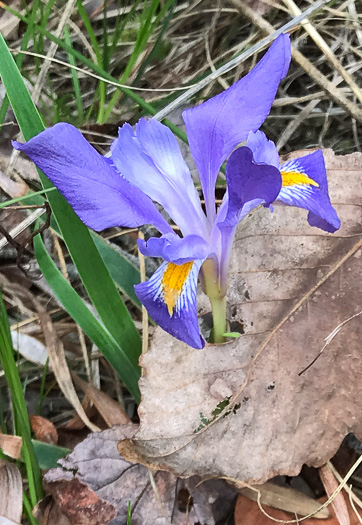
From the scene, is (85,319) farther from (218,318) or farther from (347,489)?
(347,489)

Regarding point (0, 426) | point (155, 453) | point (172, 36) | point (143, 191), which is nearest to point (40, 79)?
point (172, 36)

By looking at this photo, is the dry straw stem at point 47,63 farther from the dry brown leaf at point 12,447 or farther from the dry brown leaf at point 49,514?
the dry brown leaf at point 49,514

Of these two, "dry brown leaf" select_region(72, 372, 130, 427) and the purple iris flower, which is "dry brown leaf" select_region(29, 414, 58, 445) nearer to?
"dry brown leaf" select_region(72, 372, 130, 427)

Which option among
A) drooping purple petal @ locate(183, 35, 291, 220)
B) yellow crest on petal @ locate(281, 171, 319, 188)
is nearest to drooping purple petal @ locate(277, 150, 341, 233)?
yellow crest on petal @ locate(281, 171, 319, 188)

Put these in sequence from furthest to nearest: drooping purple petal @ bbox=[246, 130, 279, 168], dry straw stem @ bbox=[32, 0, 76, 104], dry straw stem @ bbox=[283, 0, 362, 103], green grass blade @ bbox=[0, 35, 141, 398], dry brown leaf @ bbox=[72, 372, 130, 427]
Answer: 1. dry straw stem @ bbox=[32, 0, 76, 104]
2. dry straw stem @ bbox=[283, 0, 362, 103]
3. dry brown leaf @ bbox=[72, 372, 130, 427]
4. green grass blade @ bbox=[0, 35, 141, 398]
5. drooping purple petal @ bbox=[246, 130, 279, 168]

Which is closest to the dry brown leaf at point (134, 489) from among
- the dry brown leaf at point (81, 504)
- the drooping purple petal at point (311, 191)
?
the dry brown leaf at point (81, 504)

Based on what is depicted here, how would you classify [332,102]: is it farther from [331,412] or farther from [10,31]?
[10,31]

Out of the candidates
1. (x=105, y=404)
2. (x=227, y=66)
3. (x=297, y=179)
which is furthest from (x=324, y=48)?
(x=105, y=404)
